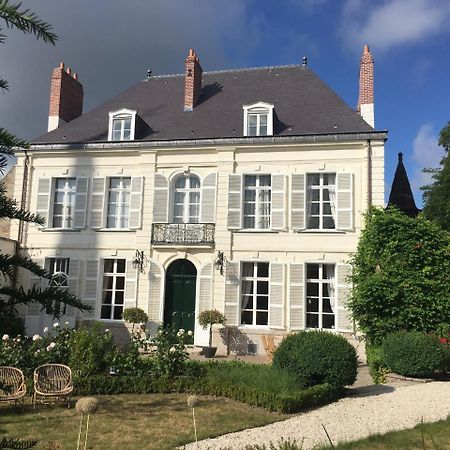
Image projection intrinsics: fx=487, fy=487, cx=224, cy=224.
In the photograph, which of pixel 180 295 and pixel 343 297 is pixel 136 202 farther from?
pixel 343 297

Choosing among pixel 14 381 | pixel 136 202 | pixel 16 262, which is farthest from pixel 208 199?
pixel 16 262

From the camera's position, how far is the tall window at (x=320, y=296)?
1340cm

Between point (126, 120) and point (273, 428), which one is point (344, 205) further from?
point (273, 428)

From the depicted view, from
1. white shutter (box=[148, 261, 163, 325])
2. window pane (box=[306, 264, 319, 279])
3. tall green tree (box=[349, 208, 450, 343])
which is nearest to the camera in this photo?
tall green tree (box=[349, 208, 450, 343])

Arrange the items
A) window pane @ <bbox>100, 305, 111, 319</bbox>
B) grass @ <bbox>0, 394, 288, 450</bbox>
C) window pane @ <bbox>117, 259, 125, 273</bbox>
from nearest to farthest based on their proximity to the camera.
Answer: grass @ <bbox>0, 394, 288, 450</bbox> < window pane @ <bbox>100, 305, 111, 319</bbox> < window pane @ <bbox>117, 259, 125, 273</bbox>

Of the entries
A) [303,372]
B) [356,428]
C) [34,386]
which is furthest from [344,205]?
[34,386]

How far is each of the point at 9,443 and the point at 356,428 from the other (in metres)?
5.57

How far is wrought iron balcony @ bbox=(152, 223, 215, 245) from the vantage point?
46.3 feet

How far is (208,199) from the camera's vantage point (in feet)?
47.3

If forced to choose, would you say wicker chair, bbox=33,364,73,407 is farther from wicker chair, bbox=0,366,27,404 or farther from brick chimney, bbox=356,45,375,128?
brick chimney, bbox=356,45,375,128

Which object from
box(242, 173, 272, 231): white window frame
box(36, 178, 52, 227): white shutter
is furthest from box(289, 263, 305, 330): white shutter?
box(36, 178, 52, 227): white shutter

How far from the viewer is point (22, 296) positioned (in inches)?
99.0

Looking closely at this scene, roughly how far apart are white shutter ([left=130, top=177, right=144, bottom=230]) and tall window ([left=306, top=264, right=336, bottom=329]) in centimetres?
518

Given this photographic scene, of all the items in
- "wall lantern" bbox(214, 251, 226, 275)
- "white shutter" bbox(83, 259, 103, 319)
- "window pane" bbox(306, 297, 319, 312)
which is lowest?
"window pane" bbox(306, 297, 319, 312)
